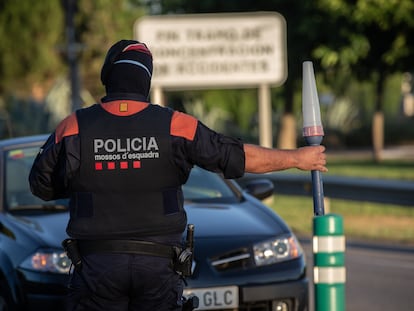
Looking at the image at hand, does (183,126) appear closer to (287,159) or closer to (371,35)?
(287,159)

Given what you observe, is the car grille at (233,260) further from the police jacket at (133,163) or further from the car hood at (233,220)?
the police jacket at (133,163)

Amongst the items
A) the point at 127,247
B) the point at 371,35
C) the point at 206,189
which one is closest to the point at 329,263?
the point at 127,247

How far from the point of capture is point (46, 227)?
24.5 ft

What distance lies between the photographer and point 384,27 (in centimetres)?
Result: 2694

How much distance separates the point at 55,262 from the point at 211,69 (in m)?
14.3

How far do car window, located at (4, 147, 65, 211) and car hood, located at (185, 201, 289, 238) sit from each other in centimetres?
92

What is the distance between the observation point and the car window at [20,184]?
26.4 feet

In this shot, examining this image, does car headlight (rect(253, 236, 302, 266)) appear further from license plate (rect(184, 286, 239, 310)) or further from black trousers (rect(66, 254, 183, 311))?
black trousers (rect(66, 254, 183, 311))

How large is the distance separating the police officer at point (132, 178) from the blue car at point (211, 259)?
7.40ft

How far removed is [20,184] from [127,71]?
3648 millimetres

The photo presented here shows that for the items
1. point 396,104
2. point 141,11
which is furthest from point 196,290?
point 396,104

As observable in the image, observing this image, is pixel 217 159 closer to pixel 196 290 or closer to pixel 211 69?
pixel 196 290

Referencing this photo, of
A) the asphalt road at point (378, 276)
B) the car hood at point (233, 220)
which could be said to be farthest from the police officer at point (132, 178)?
the asphalt road at point (378, 276)

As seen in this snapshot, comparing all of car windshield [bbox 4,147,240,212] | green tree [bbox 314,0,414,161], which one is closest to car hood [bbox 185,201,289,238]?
car windshield [bbox 4,147,240,212]
